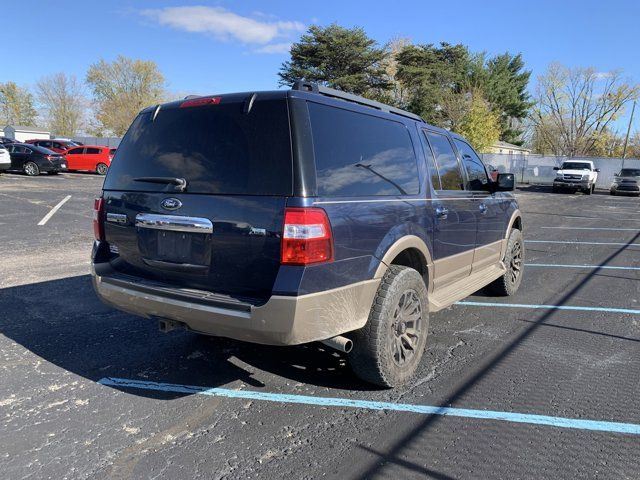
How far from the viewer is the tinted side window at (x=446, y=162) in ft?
15.3

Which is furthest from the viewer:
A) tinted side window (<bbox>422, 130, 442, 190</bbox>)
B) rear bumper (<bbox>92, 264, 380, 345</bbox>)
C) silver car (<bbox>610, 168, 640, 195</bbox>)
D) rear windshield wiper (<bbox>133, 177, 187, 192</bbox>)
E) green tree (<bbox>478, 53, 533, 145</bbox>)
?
green tree (<bbox>478, 53, 533, 145</bbox>)

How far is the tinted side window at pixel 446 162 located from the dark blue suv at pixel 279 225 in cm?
47

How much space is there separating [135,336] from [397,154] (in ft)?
9.52

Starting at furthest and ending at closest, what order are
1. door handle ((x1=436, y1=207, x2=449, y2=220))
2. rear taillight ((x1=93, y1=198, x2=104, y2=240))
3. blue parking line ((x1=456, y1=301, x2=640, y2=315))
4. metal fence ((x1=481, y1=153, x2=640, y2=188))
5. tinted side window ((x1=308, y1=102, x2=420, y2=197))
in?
1. metal fence ((x1=481, y1=153, x2=640, y2=188))
2. blue parking line ((x1=456, y1=301, x2=640, y2=315))
3. door handle ((x1=436, y1=207, x2=449, y2=220))
4. rear taillight ((x1=93, y1=198, x2=104, y2=240))
5. tinted side window ((x1=308, y1=102, x2=420, y2=197))

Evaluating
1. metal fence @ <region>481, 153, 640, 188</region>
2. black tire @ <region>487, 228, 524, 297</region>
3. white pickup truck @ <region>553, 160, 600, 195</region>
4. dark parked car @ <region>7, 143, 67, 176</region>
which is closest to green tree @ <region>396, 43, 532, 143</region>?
metal fence @ <region>481, 153, 640, 188</region>

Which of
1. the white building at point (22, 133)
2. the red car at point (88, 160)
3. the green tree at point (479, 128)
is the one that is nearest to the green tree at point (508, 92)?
the green tree at point (479, 128)

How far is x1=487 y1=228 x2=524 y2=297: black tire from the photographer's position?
6262mm

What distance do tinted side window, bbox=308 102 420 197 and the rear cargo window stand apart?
248 millimetres

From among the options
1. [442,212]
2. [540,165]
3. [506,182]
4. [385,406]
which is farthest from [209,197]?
[540,165]

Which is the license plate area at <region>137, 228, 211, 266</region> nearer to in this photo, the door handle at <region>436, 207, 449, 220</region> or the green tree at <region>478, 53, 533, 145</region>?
the door handle at <region>436, 207, 449, 220</region>

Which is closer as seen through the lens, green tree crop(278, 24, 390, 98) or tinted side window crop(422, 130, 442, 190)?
tinted side window crop(422, 130, 442, 190)

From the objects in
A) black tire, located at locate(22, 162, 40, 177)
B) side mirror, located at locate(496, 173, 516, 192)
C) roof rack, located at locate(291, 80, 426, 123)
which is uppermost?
roof rack, located at locate(291, 80, 426, 123)

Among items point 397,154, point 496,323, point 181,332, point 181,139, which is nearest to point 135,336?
point 181,332

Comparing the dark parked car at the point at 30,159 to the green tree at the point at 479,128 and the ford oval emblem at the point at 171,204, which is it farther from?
the green tree at the point at 479,128
